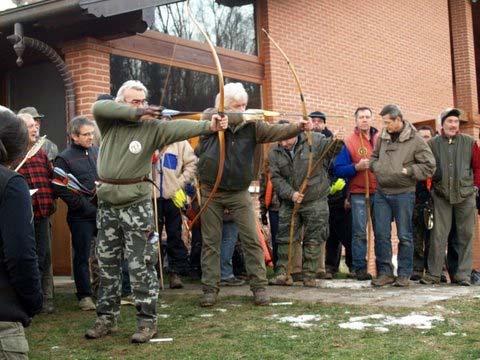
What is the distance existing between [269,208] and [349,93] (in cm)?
436

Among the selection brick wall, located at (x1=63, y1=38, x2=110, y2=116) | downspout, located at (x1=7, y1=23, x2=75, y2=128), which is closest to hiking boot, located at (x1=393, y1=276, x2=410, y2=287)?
brick wall, located at (x1=63, y1=38, x2=110, y2=116)

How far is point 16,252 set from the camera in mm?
2674

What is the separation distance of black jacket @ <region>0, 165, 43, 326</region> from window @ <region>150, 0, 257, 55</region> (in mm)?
6573

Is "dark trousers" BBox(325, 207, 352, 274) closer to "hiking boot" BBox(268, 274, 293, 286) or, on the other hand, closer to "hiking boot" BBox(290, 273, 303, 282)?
"hiking boot" BBox(290, 273, 303, 282)

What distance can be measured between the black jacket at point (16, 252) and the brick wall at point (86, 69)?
5245 millimetres

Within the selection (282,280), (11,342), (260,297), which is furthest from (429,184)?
(11,342)

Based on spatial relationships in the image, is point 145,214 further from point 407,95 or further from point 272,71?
point 407,95

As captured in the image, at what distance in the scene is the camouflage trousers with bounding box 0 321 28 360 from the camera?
104 inches

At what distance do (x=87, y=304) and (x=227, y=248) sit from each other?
1858 millimetres

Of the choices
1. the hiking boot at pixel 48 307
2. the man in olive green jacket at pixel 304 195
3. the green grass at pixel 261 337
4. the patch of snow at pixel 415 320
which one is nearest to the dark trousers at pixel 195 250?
the man in olive green jacket at pixel 304 195

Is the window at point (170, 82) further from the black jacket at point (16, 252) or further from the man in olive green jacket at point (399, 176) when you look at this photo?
the black jacket at point (16, 252)

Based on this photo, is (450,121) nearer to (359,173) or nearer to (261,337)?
(359,173)

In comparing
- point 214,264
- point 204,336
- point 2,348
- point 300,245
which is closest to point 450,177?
point 300,245

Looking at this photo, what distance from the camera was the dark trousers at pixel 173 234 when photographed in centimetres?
727
